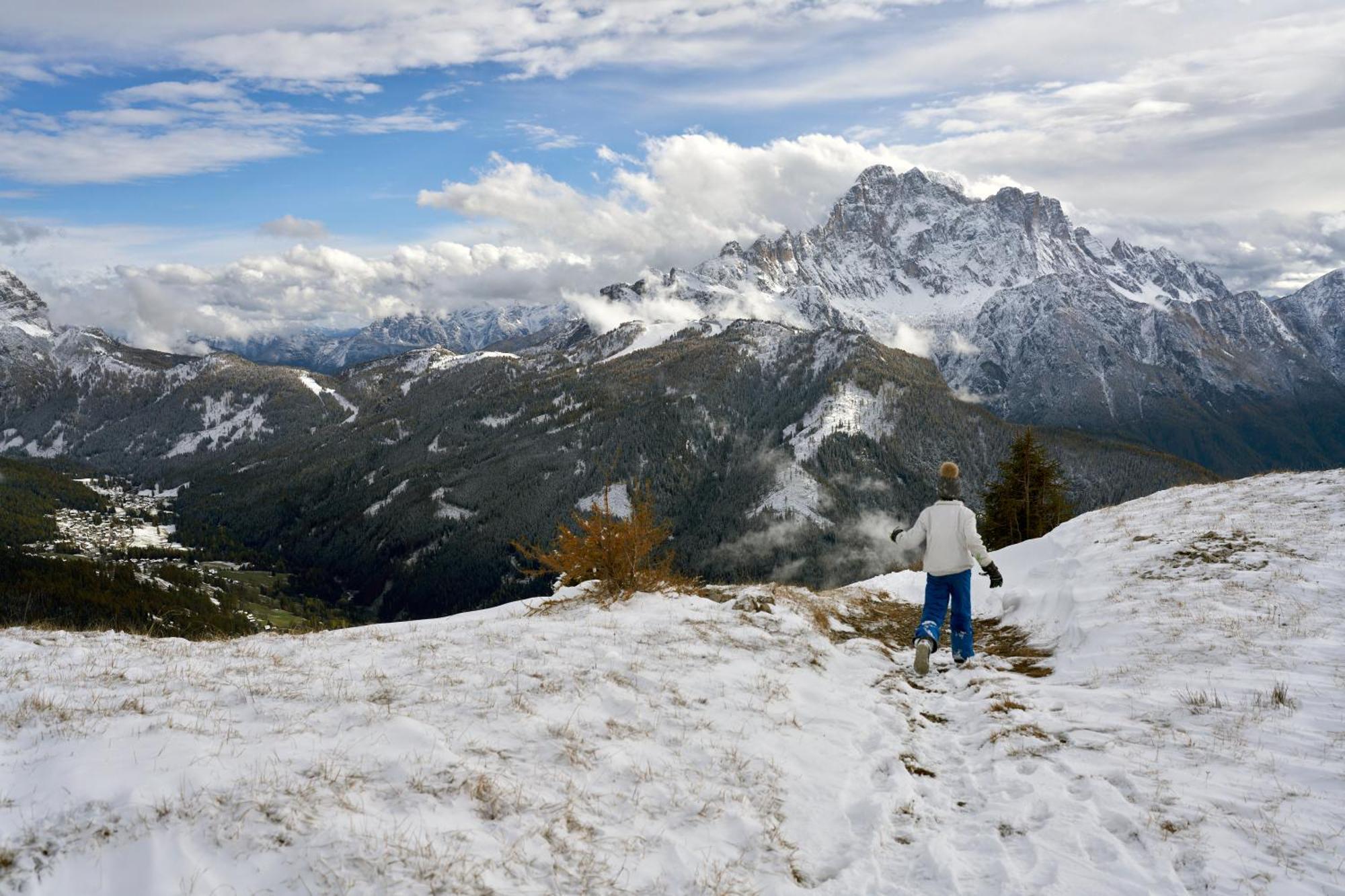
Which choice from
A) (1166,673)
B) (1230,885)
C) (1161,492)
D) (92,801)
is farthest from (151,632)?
(1161,492)

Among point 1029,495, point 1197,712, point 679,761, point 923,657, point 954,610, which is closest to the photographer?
point 679,761

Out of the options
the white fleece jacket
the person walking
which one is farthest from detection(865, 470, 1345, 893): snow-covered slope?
the white fleece jacket

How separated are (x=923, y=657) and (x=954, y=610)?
3.96ft

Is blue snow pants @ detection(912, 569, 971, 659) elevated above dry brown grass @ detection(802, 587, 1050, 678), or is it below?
above

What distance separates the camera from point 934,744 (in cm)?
808

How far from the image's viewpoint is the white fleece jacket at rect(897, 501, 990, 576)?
11.3 m

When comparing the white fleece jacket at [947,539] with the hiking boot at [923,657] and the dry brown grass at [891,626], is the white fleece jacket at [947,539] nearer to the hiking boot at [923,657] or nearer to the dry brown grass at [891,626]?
the hiking boot at [923,657]

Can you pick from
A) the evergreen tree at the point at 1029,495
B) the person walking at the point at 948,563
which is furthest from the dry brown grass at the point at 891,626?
the evergreen tree at the point at 1029,495

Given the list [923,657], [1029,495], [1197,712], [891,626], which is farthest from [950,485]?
[1029,495]

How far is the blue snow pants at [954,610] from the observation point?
1154cm

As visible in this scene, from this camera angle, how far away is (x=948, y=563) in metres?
11.5

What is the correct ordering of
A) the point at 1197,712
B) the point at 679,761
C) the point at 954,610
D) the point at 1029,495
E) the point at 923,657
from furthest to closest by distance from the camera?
the point at 1029,495
the point at 954,610
the point at 923,657
the point at 1197,712
the point at 679,761

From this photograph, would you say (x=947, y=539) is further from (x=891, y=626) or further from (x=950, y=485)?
(x=891, y=626)

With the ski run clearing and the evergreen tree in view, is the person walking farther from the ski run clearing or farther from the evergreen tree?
the evergreen tree
